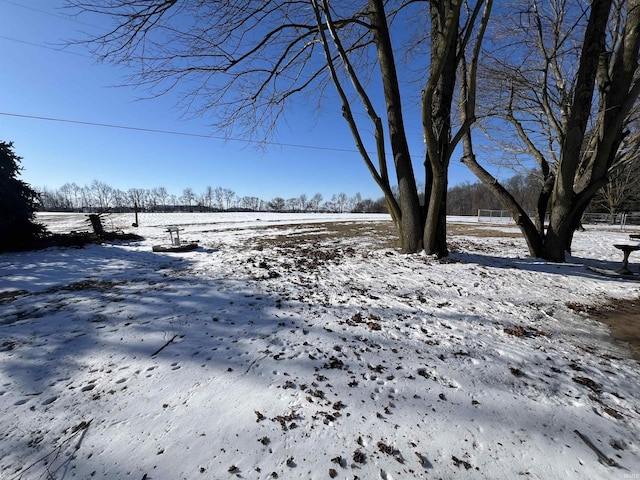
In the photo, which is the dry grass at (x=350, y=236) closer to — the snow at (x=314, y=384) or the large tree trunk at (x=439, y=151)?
the large tree trunk at (x=439, y=151)

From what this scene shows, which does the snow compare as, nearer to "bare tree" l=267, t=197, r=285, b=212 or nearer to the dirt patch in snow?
the dirt patch in snow

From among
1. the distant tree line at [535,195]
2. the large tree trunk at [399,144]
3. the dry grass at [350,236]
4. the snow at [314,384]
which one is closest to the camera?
the snow at [314,384]

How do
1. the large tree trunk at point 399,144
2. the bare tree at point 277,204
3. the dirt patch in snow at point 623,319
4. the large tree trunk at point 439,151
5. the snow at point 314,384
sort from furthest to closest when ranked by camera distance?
the bare tree at point 277,204 → the large tree trunk at point 399,144 → the large tree trunk at point 439,151 → the dirt patch in snow at point 623,319 → the snow at point 314,384

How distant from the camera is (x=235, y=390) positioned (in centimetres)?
209

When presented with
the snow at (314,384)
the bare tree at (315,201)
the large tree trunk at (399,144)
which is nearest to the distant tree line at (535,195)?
the large tree trunk at (399,144)

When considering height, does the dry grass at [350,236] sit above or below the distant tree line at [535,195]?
below

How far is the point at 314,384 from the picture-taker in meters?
2.18

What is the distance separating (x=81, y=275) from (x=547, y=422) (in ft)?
24.9

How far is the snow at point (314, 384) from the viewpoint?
1548mm

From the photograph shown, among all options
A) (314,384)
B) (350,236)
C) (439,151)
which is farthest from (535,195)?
(314,384)

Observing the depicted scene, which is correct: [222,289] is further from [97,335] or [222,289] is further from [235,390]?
[235,390]

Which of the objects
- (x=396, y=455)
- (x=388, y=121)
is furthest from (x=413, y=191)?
(x=396, y=455)

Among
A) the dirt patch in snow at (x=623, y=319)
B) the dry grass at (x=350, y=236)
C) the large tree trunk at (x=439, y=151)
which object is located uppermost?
the large tree trunk at (x=439, y=151)

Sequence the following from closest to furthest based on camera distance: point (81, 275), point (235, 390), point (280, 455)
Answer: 1. point (280, 455)
2. point (235, 390)
3. point (81, 275)
